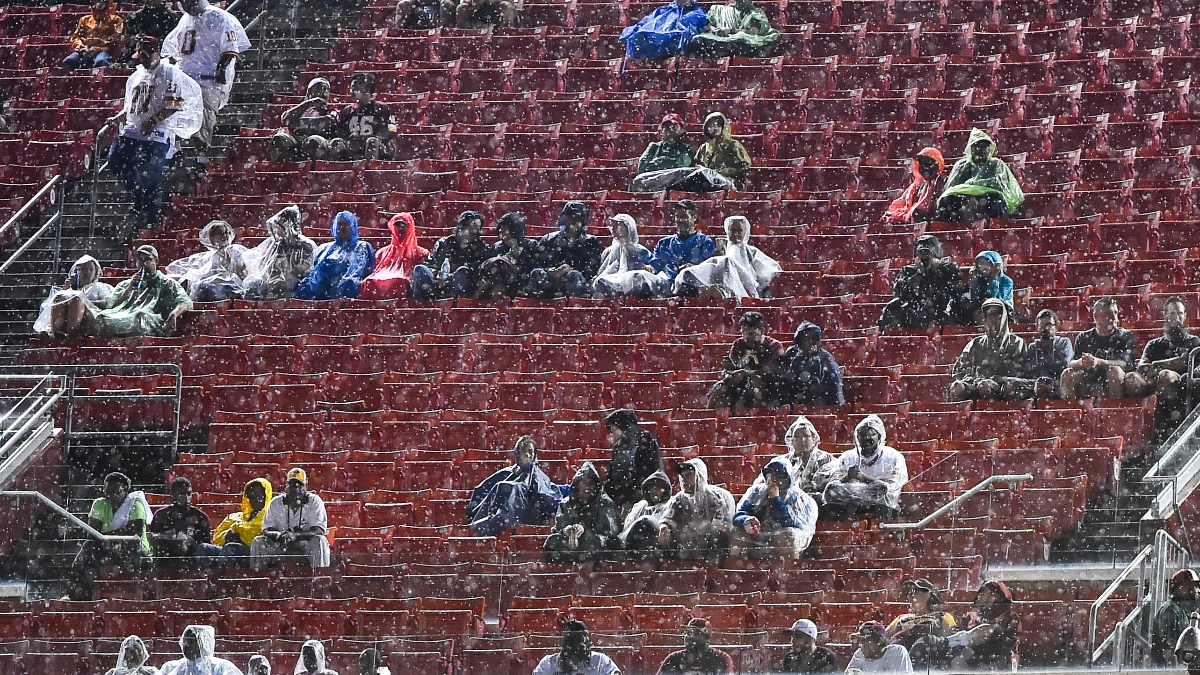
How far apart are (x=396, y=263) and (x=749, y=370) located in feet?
7.99

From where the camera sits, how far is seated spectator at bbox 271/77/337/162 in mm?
14734

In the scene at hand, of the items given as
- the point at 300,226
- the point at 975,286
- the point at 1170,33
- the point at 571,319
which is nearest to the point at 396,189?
the point at 300,226

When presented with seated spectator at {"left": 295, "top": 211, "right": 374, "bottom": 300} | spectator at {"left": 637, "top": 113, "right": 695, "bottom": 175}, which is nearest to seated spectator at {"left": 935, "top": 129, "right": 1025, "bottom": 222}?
spectator at {"left": 637, "top": 113, "right": 695, "bottom": 175}

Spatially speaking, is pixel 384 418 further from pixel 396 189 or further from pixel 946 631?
pixel 946 631

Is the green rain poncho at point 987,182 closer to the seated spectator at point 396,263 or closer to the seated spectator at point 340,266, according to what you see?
the seated spectator at point 396,263

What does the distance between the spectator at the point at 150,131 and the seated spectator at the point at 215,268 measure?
78 centimetres

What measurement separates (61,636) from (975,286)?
186 inches

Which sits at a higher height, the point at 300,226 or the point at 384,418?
→ the point at 300,226

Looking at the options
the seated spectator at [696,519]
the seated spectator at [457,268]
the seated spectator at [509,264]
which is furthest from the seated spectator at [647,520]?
the seated spectator at [457,268]

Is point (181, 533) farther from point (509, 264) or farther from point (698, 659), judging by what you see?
point (509, 264)

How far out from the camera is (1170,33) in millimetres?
14945

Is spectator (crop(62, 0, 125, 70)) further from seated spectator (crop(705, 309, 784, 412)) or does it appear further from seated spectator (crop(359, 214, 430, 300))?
seated spectator (crop(705, 309, 784, 412))

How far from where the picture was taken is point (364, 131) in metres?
14.8

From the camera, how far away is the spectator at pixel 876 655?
9.75 m
